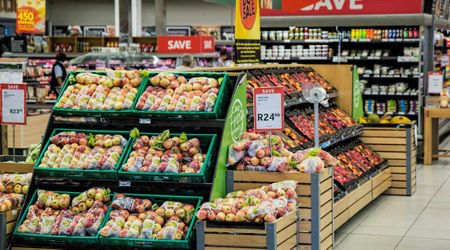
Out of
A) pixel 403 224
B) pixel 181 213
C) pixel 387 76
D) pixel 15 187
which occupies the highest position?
pixel 387 76

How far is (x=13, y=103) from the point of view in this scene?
685cm

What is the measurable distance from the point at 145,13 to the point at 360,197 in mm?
21793

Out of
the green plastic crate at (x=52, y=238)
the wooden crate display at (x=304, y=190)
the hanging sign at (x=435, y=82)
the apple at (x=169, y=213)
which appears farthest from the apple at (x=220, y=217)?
the hanging sign at (x=435, y=82)

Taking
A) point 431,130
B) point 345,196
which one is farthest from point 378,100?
point 345,196

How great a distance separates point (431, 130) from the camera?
12.6 metres

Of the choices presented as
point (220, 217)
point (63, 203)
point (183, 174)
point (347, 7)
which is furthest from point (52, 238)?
point (347, 7)

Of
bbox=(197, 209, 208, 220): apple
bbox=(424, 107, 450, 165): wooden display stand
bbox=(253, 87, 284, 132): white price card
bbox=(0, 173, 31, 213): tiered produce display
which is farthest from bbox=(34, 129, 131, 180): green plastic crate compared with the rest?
bbox=(424, 107, 450, 165): wooden display stand

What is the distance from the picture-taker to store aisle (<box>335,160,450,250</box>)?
7.38 metres

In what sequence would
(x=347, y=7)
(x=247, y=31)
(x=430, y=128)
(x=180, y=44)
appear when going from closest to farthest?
(x=247, y=31)
(x=430, y=128)
(x=347, y=7)
(x=180, y=44)

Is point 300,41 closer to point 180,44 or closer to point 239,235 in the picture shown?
point 180,44

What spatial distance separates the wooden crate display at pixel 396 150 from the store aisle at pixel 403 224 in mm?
188

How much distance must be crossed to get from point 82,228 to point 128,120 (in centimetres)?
93

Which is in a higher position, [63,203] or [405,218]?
[63,203]

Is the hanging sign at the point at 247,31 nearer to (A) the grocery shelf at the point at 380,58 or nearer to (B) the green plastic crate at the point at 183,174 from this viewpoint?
(B) the green plastic crate at the point at 183,174
